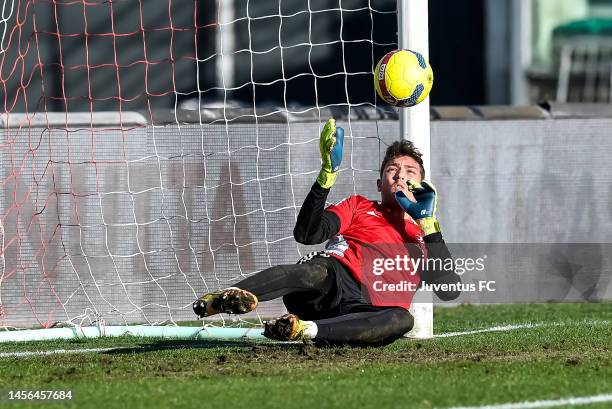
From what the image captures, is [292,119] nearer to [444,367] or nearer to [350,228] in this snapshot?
[350,228]

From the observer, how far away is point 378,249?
723cm

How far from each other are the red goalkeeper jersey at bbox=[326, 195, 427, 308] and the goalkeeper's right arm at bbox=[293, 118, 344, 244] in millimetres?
361

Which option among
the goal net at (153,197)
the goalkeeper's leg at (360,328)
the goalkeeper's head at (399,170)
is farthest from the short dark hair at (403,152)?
the goal net at (153,197)

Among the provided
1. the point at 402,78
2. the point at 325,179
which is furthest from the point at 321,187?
the point at 402,78

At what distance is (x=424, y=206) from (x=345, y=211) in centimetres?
62

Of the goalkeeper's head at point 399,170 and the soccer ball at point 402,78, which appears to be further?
the soccer ball at point 402,78

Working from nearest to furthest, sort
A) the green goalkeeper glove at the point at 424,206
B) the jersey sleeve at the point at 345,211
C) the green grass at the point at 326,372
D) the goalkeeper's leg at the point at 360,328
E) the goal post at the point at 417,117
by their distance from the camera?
the green grass at the point at 326,372, the goalkeeper's leg at the point at 360,328, the green goalkeeper glove at the point at 424,206, the jersey sleeve at the point at 345,211, the goal post at the point at 417,117

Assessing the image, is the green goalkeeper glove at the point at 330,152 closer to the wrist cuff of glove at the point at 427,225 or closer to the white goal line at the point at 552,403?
the wrist cuff of glove at the point at 427,225

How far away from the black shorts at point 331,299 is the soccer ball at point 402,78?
51.8 inches

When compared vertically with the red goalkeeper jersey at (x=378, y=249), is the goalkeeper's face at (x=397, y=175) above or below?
above

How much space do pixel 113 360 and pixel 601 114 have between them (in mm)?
5721

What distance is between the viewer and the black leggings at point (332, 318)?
666cm

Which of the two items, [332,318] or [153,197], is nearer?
[332,318]

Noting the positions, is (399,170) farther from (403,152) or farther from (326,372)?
(326,372)
